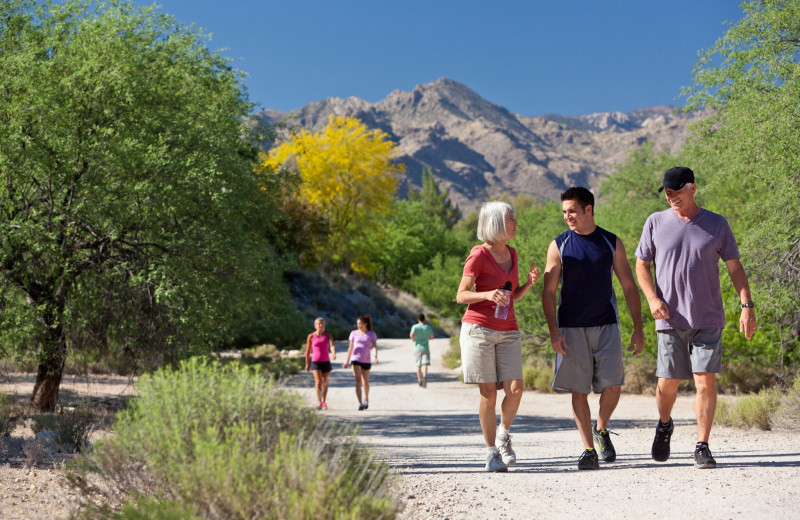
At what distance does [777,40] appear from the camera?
13094mm

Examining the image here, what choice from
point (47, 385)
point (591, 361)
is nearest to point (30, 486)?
point (591, 361)

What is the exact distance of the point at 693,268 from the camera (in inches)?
250

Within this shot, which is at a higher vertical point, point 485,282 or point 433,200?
point 433,200

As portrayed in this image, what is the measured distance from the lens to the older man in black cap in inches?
248

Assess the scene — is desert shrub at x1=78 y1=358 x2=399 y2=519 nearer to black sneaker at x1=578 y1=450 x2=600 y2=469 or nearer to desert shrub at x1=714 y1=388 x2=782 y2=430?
black sneaker at x1=578 y1=450 x2=600 y2=469

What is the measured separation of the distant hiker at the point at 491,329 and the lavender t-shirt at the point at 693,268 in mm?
1060

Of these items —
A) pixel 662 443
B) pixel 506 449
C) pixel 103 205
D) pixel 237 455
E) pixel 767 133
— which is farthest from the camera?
pixel 767 133

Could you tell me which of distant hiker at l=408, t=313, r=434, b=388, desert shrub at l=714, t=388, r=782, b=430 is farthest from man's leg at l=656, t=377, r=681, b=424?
distant hiker at l=408, t=313, r=434, b=388

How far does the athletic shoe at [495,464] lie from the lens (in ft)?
21.9

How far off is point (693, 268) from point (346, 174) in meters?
43.5

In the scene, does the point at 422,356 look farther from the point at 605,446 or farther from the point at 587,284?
the point at 587,284

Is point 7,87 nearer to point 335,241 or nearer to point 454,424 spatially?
point 454,424

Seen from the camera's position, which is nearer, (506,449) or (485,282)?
(485,282)

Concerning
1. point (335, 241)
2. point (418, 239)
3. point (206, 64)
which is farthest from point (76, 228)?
point (418, 239)
